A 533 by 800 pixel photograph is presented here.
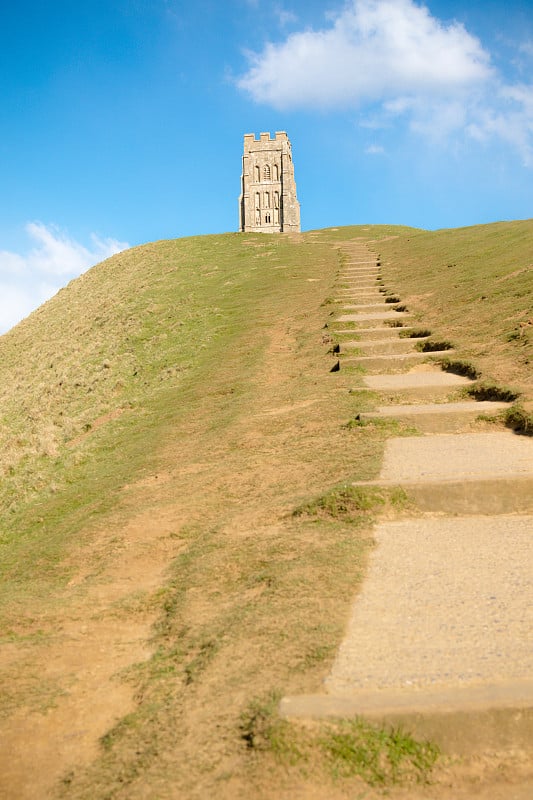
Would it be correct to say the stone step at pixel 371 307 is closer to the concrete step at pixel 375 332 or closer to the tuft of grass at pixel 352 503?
the concrete step at pixel 375 332

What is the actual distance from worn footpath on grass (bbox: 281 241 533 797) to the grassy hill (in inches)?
9.4

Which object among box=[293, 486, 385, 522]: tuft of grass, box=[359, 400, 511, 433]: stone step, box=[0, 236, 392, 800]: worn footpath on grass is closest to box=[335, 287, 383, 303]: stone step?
box=[0, 236, 392, 800]: worn footpath on grass

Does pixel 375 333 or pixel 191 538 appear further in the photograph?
pixel 375 333

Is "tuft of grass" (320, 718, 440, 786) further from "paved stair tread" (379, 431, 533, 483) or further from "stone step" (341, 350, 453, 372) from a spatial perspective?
"stone step" (341, 350, 453, 372)

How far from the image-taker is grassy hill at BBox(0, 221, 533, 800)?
11.0 feet

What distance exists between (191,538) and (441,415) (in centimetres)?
401

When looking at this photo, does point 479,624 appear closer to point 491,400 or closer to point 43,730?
point 43,730

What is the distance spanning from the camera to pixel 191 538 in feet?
20.3

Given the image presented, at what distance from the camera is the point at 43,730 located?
3.61 m

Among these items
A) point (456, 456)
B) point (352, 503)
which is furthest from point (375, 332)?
point (352, 503)

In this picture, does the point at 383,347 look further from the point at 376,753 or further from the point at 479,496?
the point at 376,753

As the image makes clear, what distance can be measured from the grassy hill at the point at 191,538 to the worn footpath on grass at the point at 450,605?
0.78ft

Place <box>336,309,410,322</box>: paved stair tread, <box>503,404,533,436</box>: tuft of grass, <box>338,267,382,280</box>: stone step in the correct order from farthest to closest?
<box>338,267,382,280</box>: stone step < <box>336,309,410,322</box>: paved stair tread < <box>503,404,533,436</box>: tuft of grass

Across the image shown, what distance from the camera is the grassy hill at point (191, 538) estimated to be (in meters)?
3.34
